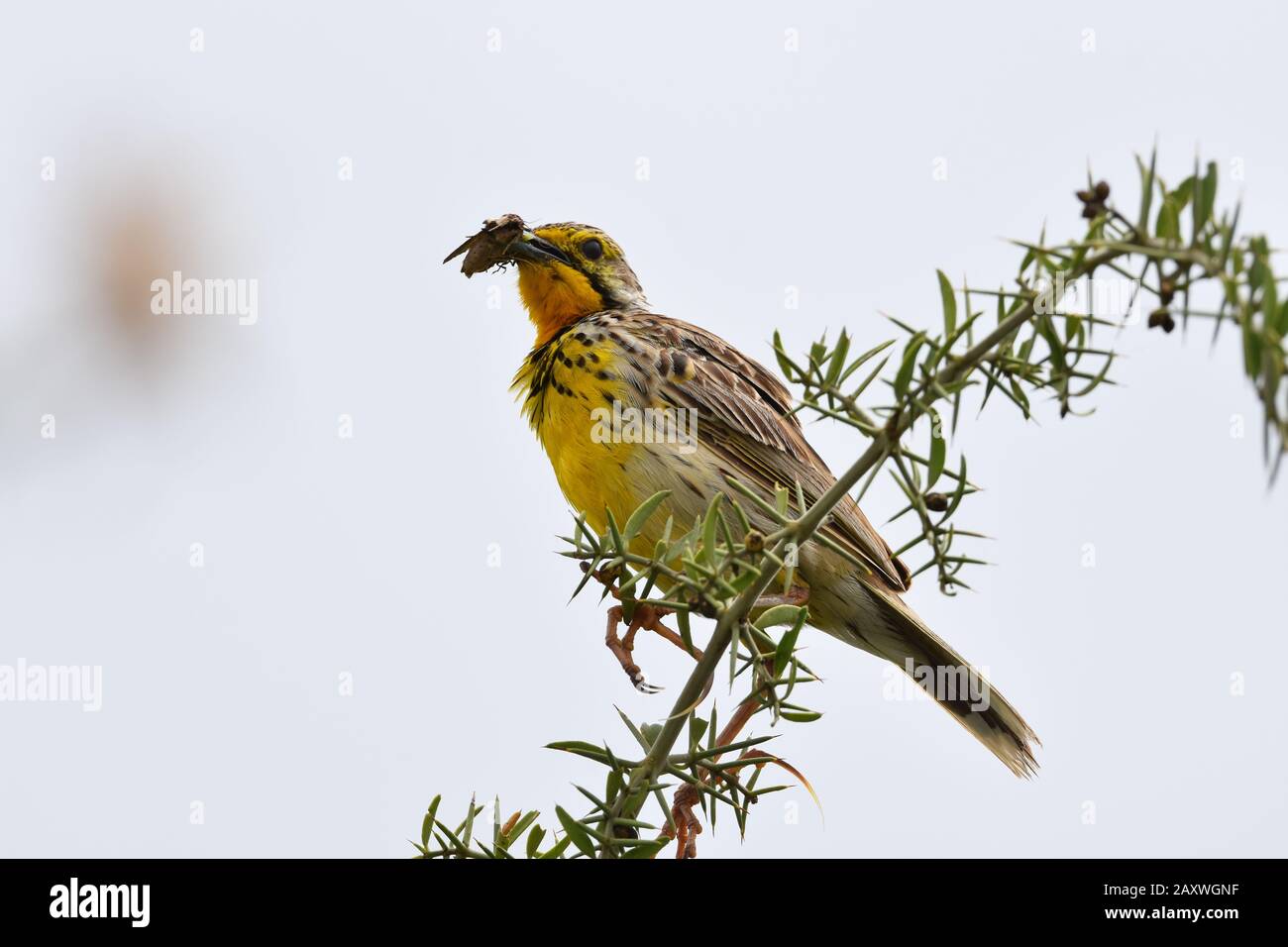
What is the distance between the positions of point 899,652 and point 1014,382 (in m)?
2.74

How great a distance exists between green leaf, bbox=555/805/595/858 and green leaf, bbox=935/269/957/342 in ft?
2.19

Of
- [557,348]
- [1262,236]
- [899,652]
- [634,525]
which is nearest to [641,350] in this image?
[557,348]

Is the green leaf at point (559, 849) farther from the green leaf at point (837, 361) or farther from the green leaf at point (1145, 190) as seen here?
the green leaf at point (1145, 190)

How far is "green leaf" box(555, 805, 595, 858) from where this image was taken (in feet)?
5.19

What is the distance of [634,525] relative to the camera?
5.41 feet

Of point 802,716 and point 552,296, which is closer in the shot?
point 802,716

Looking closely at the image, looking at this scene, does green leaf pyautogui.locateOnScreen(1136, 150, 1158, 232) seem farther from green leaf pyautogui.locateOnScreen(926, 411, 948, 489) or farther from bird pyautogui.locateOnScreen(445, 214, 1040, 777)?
bird pyautogui.locateOnScreen(445, 214, 1040, 777)

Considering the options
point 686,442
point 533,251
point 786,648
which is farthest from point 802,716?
point 533,251

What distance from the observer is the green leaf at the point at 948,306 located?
1.38m

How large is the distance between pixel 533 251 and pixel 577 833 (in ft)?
10.6

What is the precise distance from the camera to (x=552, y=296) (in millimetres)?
4738

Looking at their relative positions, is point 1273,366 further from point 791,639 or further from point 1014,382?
point 791,639

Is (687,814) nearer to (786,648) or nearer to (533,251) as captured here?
(786,648)

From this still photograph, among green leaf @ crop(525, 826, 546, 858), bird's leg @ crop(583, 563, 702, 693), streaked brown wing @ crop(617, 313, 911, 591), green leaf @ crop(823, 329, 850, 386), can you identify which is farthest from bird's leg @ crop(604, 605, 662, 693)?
streaked brown wing @ crop(617, 313, 911, 591)
